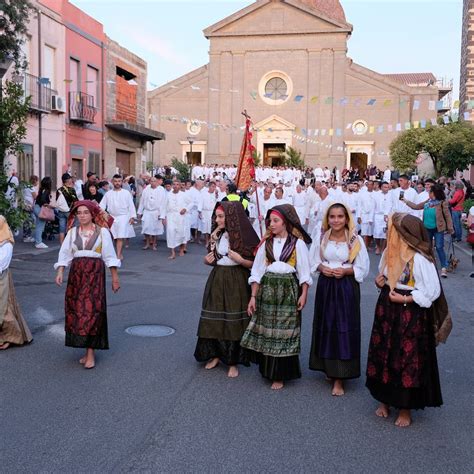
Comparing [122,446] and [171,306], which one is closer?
[122,446]

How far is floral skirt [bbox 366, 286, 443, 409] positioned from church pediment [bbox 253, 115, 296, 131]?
139ft

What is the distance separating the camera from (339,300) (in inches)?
207

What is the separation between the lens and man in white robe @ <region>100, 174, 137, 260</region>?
1293cm

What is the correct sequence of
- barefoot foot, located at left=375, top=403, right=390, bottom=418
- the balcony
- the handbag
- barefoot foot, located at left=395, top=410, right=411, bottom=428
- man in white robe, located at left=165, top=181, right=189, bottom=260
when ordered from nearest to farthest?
barefoot foot, located at left=395, top=410, right=411, bottom=428
barefoot foot, located at left=375, top=403, right=390, bottom=418
man in white robe, located at left=165, top=181, right=189, bottom=260
the handbag
the balcony

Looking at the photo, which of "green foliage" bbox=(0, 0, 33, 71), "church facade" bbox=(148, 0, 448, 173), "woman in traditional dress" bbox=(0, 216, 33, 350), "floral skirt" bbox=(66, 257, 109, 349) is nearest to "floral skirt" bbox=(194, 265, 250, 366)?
"floral skirt" bbox=(66, 257, 109, 349)

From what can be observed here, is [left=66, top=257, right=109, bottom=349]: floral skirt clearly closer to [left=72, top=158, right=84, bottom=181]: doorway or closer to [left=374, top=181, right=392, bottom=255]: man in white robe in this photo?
[left=374, top=181, right=392, bottom=255]: man in white robe

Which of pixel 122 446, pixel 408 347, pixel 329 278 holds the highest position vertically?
pixel 329 278

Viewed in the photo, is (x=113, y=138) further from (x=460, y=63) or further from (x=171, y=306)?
(x=460, y=63)

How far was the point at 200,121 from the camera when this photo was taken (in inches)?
1866

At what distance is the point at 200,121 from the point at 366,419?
144 ft

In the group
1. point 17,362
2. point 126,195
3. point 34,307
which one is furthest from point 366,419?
point 126,195

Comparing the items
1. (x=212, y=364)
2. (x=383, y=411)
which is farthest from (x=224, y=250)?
(x=383, y=411)

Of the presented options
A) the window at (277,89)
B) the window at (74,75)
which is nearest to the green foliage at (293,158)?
the window at (277,89)

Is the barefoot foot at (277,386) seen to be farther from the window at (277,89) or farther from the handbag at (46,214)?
the window at (277,89)
